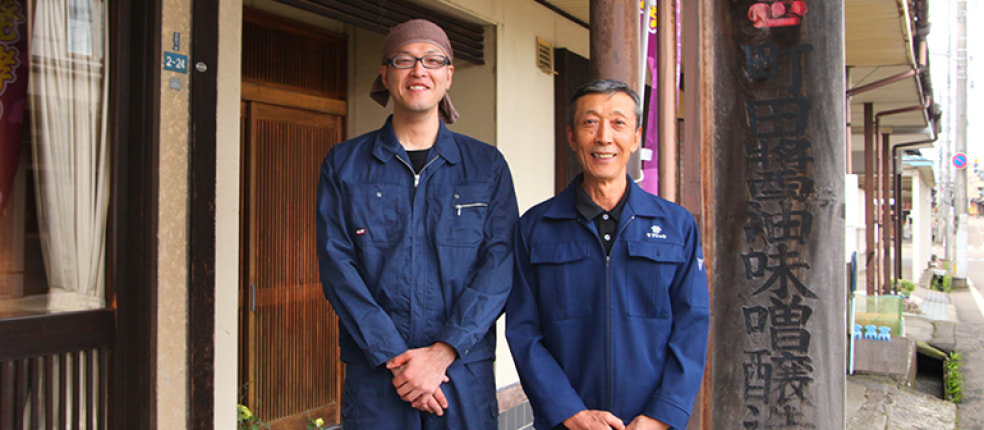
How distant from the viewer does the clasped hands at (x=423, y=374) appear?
6.48 ft

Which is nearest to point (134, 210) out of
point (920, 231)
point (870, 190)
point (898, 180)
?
point (870, 190)

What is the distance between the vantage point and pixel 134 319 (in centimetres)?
283

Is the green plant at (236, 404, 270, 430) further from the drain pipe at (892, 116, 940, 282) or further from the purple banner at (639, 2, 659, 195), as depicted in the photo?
the drain pipe at (892, 116, 940, 282)

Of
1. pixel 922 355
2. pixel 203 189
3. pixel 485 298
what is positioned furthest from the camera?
pixel 922 355

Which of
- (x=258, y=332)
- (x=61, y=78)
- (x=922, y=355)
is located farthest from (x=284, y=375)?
(x=922, y=355)

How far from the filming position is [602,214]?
210 centimetres

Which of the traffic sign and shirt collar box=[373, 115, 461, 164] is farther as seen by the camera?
the traffic sign

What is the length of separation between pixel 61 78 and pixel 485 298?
6.14 feet

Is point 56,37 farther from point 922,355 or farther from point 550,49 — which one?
point 922,355

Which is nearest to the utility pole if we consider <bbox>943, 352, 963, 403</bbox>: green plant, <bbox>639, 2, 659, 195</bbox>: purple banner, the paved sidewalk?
the paved sidewalk

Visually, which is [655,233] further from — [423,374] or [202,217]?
[202,217]

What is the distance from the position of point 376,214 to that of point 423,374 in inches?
19.1

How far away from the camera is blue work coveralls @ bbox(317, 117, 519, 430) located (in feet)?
6.63

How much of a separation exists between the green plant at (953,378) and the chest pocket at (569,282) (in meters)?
7.62
